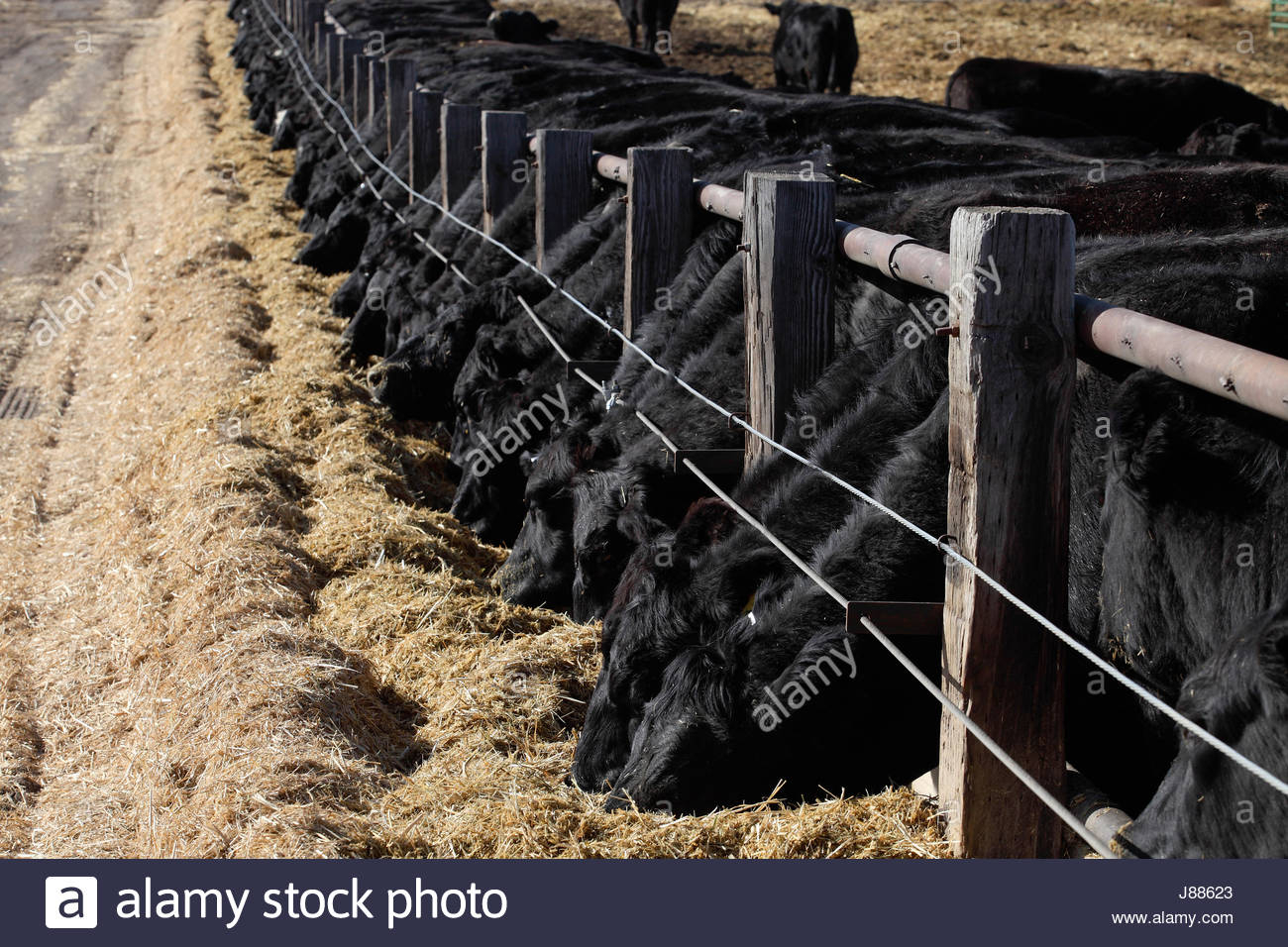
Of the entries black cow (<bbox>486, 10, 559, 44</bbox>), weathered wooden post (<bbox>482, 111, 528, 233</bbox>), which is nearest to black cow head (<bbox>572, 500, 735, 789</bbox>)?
weathered wooden post (<bbox>482, 111, 528, 233</bbox>)

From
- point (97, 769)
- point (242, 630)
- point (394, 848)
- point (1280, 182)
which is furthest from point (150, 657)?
point (1280, 182)

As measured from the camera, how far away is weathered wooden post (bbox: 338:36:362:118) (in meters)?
15.0

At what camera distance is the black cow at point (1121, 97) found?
1333 cm

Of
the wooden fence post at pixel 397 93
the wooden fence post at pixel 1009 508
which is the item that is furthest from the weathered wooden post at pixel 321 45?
the wooden fence post at pixel 1009 508

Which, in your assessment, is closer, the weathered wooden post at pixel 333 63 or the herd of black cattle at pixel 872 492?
the herd of black cattle at pixel 872 492

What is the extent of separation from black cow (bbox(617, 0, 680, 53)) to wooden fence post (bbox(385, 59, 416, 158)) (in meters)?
13.0

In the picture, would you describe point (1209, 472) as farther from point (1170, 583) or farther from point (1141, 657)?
point (1141, 657)

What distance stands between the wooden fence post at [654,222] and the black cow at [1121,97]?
358 inches

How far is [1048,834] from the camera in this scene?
2838mm

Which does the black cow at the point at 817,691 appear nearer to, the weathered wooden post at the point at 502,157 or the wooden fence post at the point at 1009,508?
the wooden fence post at the point at 1009,508

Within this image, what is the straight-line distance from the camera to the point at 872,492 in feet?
11.2

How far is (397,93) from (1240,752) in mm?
11148

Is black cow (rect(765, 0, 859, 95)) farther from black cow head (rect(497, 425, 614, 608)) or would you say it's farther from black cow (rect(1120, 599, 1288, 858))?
black cow (rect(1120, 599, 1288, 858))

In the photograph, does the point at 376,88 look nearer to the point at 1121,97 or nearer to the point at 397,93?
the point at 397,93
